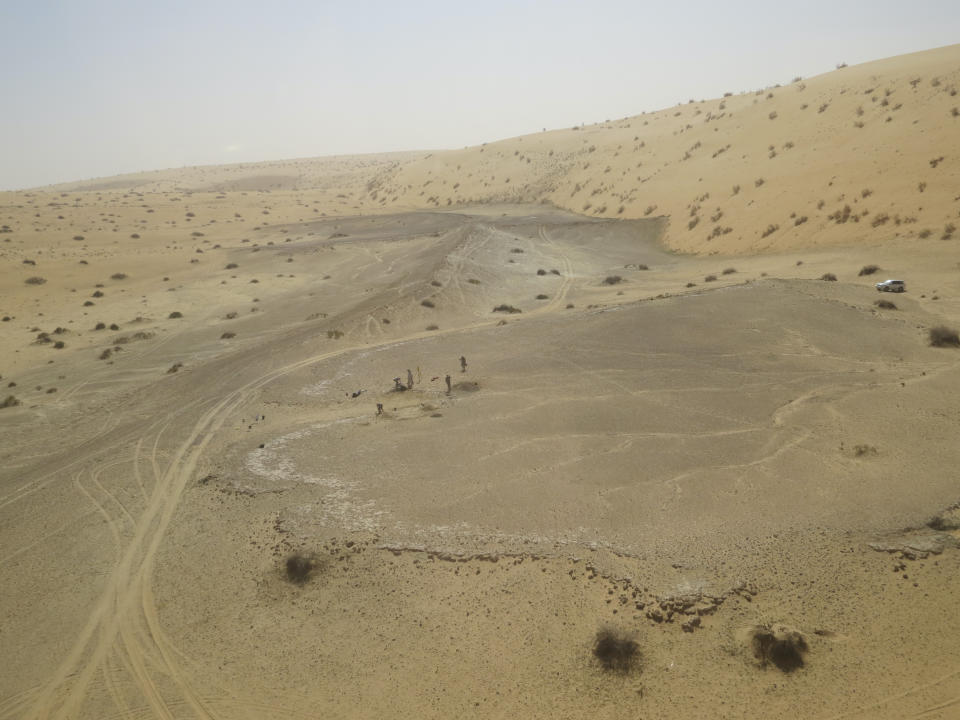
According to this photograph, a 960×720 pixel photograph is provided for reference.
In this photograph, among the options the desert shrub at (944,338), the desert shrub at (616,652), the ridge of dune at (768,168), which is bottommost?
the desert shrub at (616,652)

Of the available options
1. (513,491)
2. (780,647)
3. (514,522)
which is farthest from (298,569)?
(780,647)

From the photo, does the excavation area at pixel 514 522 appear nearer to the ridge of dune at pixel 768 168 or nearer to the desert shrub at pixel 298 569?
the desert shrub at pixel 298 569

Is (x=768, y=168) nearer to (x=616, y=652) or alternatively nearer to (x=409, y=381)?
(x=409, y=381)

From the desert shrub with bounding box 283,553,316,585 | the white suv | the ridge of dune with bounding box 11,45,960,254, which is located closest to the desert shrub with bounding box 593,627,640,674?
the desert shrub with bounding box 283,553,316,585

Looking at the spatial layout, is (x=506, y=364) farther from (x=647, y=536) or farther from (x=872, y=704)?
(x=872, y=704)

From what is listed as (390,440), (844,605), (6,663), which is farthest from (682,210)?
(6,663)

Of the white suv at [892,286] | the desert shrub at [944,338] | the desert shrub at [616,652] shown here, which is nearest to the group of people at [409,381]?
the desert shrub at [616,652]

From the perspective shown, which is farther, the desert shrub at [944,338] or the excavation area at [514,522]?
the desert shrub at [944,338]
